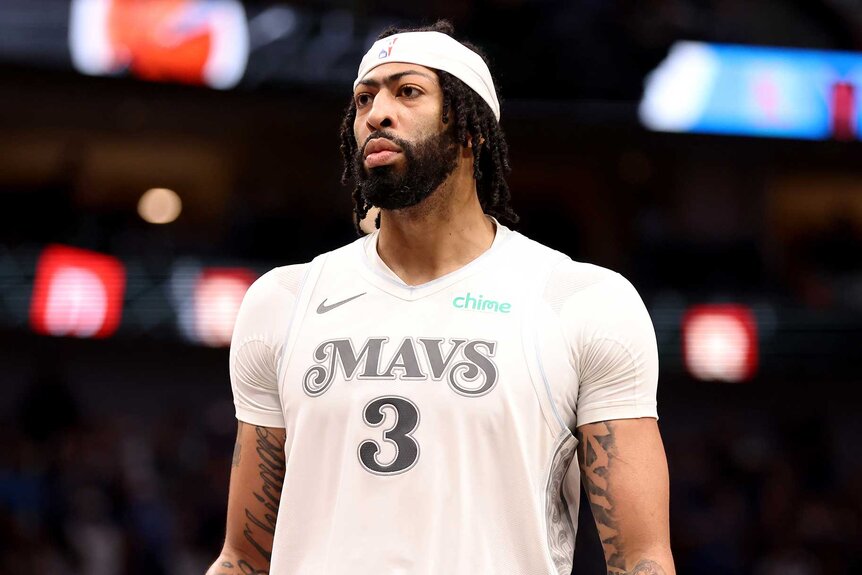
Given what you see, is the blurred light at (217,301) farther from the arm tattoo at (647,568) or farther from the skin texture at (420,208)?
the arm tattoo at (647,568)

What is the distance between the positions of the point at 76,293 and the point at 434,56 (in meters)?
8.02

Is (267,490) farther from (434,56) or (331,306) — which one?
(434,56)

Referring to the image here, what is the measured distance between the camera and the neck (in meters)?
3.35

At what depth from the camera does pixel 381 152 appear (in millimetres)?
3250

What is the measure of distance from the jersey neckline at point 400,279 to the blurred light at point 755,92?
25.4 feet

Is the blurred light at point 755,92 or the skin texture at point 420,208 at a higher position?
the blurred light at point 755,92

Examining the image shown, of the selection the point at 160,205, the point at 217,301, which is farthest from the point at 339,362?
the point at 160,205

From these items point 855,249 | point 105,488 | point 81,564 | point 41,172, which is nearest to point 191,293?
point 105,488

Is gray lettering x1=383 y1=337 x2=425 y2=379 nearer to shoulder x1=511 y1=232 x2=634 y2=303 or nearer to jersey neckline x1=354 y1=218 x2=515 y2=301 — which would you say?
jersey neckline x1=354 y1=218 x2=515 y2=301

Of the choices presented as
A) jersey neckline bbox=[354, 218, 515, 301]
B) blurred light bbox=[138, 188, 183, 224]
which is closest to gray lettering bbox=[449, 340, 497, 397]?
jersey neckline bbox=[354, 218, 515, 301]

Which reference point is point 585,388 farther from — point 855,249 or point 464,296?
point 855,249

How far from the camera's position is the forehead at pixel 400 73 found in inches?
131

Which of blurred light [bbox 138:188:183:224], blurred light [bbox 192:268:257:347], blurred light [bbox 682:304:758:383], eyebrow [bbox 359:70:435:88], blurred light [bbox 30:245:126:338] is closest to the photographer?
eyebrow [bbox 359:70:435:88]

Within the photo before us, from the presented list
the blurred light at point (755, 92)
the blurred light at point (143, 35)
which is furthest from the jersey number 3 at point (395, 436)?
the blurred light at point (755, 92)
